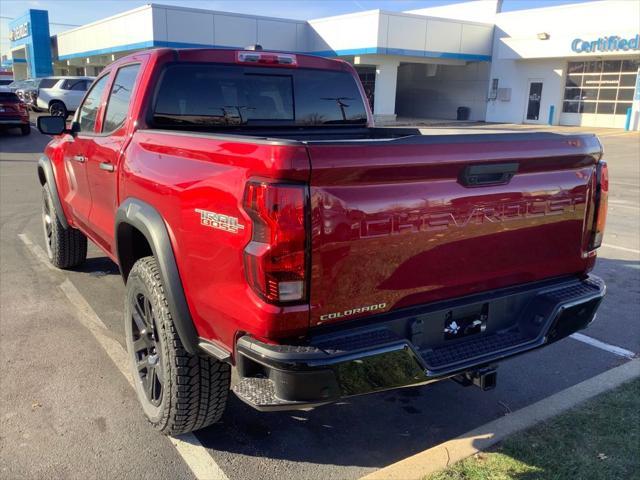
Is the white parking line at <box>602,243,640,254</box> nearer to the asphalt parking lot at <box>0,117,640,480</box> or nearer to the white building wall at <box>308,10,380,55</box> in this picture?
the asphalt parking lot at <box>0,117,640,480</box>

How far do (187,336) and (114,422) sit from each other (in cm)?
A: 101

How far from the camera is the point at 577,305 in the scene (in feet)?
9.91

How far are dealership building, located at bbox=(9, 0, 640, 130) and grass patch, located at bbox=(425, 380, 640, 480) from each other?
2856cm

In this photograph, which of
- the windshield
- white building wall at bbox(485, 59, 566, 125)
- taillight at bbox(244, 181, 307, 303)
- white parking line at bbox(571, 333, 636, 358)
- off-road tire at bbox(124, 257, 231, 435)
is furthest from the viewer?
white building wall at bbox(485, 59, 566, 125)

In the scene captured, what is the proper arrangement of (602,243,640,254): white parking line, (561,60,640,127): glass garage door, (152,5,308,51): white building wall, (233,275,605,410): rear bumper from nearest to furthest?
(233,275,605,410): rear bumper
(602,243,640,254): white parking line
(561,60,640,127): glass garage door
(152,5,308,51): white building wall

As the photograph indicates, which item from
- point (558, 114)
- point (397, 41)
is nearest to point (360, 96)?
point (397, 41)

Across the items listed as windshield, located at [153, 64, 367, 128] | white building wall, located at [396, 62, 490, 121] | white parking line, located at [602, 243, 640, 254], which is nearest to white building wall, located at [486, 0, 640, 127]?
white building wall, located at [396, 62, 490, 121]

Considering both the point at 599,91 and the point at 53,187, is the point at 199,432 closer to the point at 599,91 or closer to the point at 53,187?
the point at 53,187

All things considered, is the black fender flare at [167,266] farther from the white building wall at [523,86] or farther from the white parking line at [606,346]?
the white building wall at [523,86]

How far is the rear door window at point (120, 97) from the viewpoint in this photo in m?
3.88

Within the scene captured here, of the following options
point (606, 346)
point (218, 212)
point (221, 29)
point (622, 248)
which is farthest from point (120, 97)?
point (221, 29)

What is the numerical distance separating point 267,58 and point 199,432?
2533 millimetres

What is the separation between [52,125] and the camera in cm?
466

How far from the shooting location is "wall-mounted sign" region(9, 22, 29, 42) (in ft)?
185
